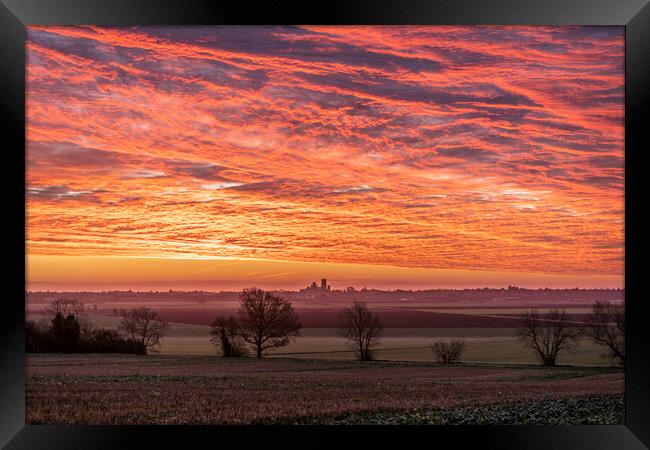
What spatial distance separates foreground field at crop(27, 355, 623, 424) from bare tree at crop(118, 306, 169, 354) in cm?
63

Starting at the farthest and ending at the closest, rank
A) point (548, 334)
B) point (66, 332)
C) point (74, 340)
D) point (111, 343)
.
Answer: point (111, 343) → point (548, 334) → point (74, 340) → point (66, 332)

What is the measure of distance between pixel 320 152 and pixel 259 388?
4564mm

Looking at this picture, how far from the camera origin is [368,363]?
47.5 ft

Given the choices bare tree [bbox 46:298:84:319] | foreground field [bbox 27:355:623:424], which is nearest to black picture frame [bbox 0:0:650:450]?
foreground field [bbox 27:355:623:424]

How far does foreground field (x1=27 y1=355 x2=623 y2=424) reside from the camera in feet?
30.1

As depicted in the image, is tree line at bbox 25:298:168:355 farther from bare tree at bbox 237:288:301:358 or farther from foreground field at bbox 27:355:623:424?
bare tree at bbox 237:288:301:358

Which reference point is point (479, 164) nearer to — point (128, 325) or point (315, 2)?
point (315, 2)

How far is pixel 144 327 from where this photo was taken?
14469mm

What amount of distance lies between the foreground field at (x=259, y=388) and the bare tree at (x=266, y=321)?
0.99 metres

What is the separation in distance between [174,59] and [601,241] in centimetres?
711

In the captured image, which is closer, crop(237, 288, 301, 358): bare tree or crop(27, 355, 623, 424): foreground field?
crop(27, 355, 623, 424): foreground field

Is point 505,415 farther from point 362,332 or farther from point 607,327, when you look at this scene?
point 362,332

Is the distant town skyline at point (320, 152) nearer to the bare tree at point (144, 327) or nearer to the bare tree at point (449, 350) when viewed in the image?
→ the bare tree at point (144, 327)

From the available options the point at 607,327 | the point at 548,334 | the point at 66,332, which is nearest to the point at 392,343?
the point at 548,334
